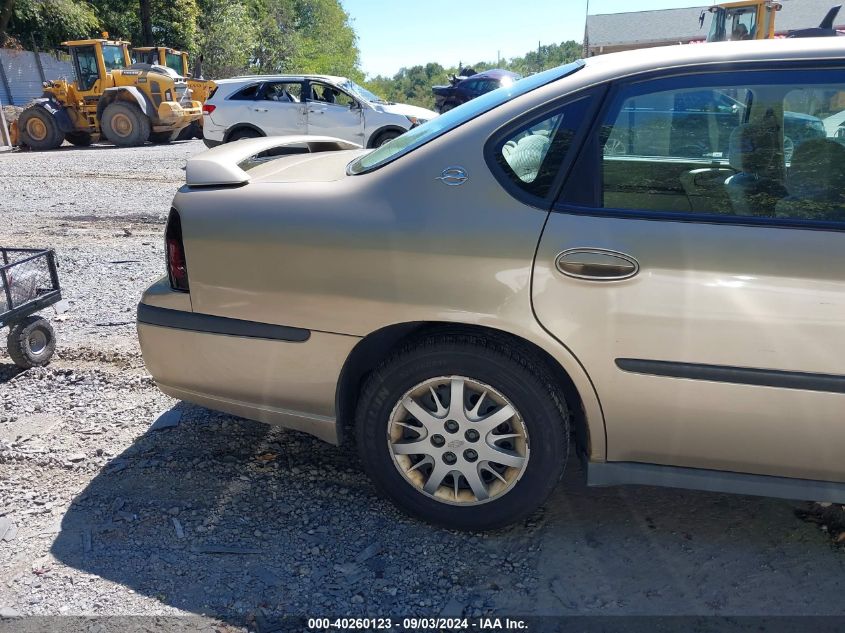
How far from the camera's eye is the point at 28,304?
412cm

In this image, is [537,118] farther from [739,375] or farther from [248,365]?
[248,365]

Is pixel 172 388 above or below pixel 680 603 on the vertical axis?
above

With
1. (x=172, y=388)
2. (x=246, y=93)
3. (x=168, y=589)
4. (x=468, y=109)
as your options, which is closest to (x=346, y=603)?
(x=168, y=589)

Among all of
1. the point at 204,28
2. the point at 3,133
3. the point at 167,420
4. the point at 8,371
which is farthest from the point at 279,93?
the point at 204,28

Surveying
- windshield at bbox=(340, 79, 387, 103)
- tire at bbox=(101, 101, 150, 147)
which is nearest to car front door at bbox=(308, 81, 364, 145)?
windshield at bbox=(340, 79, 387, 103)

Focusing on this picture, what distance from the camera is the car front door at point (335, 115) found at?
1348 cm

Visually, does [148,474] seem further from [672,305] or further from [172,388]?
[672,305]

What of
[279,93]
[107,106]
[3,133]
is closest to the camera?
[279,93]

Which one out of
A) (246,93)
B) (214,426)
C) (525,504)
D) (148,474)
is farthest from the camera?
(246,93)

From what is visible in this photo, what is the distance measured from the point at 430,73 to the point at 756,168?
342 ft

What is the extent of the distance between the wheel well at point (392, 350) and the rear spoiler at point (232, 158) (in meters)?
0.85

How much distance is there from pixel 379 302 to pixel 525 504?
3.06 ft

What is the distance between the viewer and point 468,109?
2.81 m

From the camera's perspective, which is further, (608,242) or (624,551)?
(624,551)
